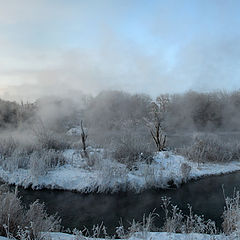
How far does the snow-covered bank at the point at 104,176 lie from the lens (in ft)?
32.7

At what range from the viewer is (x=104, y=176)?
10000mm

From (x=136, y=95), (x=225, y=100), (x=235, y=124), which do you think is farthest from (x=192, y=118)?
(x=136, y=95)

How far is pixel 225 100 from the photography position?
103 feet

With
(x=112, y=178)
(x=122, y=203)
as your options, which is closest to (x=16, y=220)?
(x=122, y=203)

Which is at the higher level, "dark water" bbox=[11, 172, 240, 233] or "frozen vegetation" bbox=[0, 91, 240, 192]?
"frozen vegetation" bbox=[0, 91, 240, 192]

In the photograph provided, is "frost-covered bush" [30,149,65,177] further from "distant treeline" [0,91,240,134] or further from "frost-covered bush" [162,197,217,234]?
"frost-covered bush" [162,197,217,234]

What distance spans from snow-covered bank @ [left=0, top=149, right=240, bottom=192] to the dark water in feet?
1.29

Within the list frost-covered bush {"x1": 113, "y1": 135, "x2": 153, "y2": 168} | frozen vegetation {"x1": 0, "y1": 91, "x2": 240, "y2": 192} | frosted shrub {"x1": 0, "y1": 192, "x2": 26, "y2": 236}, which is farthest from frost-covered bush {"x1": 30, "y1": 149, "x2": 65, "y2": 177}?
frosted shrub {"x1": 0, "y1": 192, "x2": 26, "y2": 236}

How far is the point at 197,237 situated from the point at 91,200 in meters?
5.36

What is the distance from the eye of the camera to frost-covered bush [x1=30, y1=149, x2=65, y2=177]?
1068 centimetres

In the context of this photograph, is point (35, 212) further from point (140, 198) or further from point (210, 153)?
point (210, 153)

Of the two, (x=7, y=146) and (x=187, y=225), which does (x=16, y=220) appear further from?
(x=7, y=146)

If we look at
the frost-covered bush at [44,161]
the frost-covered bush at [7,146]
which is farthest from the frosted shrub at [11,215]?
the frost-covered bush at [7,146]

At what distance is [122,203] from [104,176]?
1.60 meters
